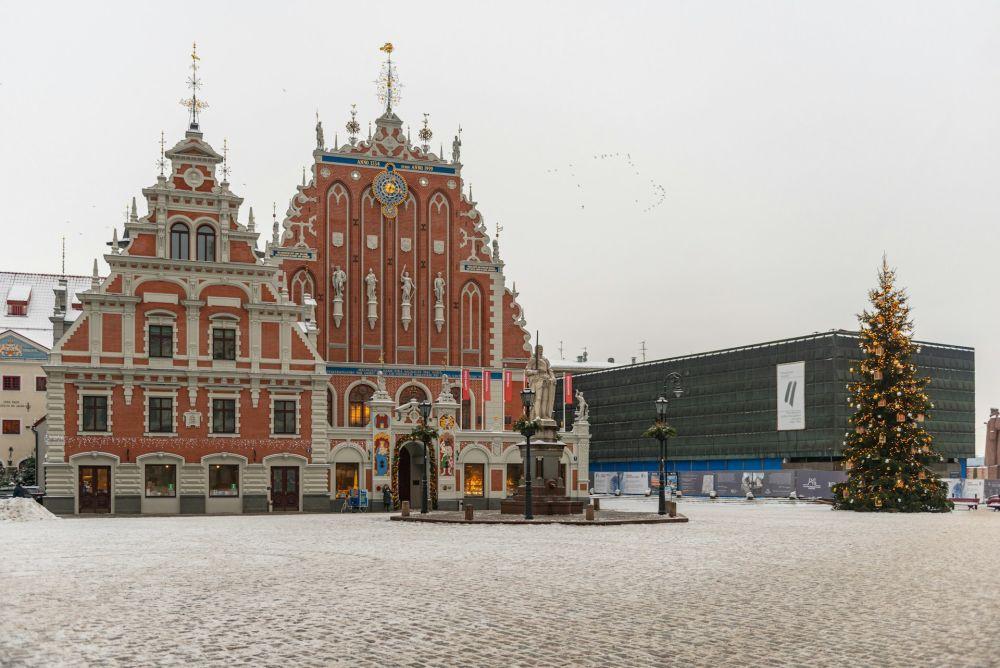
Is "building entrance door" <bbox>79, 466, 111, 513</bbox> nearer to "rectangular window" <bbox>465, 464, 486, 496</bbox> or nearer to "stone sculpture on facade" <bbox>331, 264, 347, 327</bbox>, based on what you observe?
"stone sculpture on facade" <bbox>331, 264, 347, 327</bbox>

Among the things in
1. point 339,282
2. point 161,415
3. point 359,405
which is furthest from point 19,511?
point 339,282

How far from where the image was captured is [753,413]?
338ft

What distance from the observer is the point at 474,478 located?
55406 mm

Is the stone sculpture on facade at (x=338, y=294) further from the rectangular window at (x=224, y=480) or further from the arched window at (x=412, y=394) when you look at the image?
the rectangular window at (x=224, y=480)

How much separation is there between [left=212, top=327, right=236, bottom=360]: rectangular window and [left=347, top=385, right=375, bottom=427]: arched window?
34.9 feet

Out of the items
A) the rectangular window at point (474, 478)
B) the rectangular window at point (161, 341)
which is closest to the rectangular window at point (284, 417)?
the rectangular window at point (161, 341)

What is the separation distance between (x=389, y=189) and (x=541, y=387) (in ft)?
74.0

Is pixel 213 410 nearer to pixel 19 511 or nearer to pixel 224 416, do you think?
pixel 224 416

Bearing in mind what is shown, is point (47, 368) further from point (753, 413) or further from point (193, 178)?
point (753, 413)

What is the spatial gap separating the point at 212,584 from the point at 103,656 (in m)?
6.06

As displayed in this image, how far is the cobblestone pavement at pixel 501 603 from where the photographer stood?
10.9 metres

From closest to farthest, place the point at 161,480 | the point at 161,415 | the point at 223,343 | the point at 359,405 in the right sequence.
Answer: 1. the point at 161,480
2. the point at 161,415
3. the point at 223,343
4. the point at 359,405

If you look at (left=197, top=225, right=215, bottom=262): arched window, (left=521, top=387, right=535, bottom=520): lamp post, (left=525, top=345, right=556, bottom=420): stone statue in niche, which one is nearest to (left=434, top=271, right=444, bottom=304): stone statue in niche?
(left=197, top=225, right=215, bottom=262): arched window

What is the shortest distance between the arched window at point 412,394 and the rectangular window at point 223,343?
12717 millimetres
